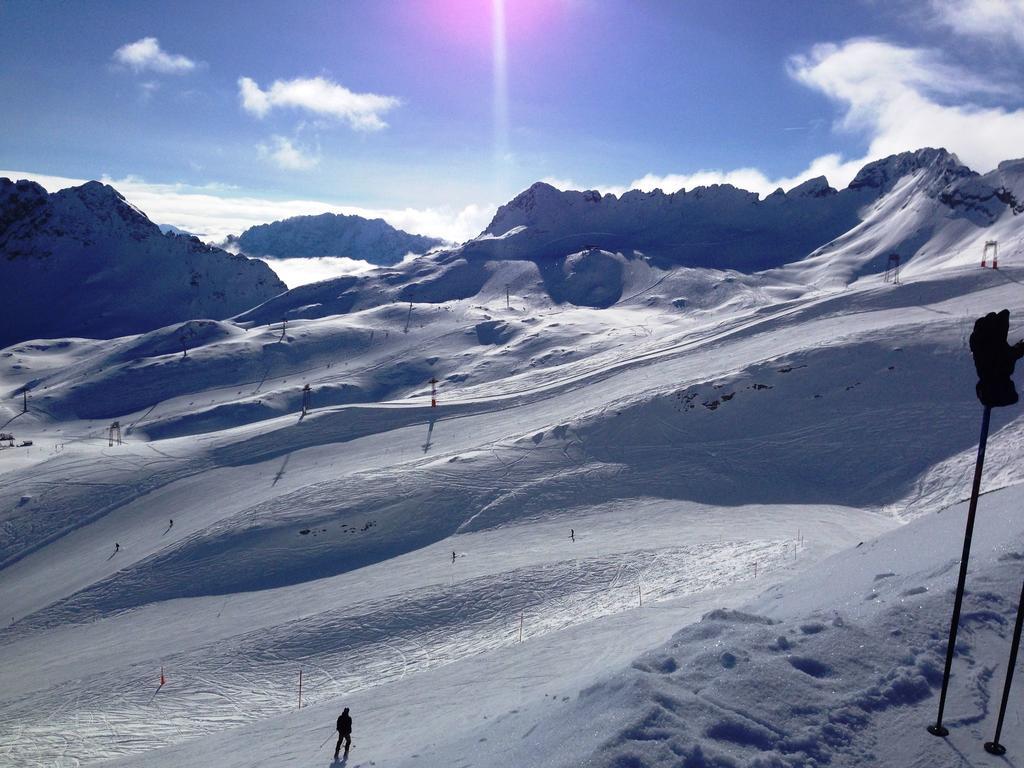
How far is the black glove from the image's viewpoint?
7398 millimetres

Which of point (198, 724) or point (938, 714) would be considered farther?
point (198, 724)

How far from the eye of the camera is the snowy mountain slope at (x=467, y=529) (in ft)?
64.7

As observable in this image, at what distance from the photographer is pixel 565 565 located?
2819 centimetres

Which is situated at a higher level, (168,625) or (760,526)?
(760,526)

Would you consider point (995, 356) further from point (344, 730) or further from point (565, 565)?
point (565, 565)

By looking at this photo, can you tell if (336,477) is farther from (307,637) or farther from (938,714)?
(938,714)

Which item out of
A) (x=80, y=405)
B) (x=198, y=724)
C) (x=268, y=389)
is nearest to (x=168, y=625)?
(x=198, y=724)

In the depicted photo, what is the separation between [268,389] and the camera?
316 ft

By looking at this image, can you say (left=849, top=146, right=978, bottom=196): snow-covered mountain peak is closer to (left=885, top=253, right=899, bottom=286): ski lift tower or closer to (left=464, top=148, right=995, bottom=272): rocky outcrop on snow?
(left=464, top=148, right=995, bottom=272): rocky outcrop on snow

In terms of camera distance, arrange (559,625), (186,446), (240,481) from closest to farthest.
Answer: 1. (559,625)
2. (240,481)
3. (186,446)

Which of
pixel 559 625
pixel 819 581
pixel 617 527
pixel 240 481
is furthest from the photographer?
pixel 240 481

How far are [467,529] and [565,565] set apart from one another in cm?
914

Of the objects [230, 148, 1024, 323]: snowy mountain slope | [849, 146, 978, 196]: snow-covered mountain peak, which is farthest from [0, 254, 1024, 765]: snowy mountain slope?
[849, 146, 978, 196]: snow-covered mountain peak

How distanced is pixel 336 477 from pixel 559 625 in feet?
85.6
